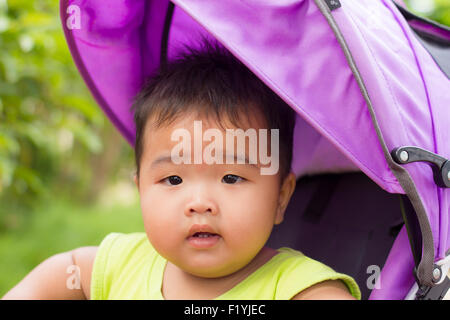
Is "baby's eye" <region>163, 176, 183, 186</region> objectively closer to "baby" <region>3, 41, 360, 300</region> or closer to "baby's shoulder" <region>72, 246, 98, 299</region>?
"baby" <region>3, 41, 360, 300</region>

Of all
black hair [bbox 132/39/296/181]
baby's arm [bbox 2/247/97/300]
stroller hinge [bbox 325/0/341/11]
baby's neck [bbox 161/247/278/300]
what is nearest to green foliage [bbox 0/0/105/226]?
baby's arm [bbox 2/247/97/300]

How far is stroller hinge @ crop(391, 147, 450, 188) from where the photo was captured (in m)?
0.96

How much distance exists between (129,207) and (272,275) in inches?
155

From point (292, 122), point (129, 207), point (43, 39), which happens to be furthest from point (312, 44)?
point (129, 207)

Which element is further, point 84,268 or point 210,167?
point 84,268

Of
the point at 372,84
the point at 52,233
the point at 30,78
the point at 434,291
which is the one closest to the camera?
the point at 372,84

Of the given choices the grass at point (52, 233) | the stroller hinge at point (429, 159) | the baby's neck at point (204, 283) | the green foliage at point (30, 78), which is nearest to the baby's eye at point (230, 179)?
the baby's neck at point (204, 283)

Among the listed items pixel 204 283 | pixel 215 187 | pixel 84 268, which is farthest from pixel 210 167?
pixel 84 268

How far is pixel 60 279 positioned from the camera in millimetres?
1361

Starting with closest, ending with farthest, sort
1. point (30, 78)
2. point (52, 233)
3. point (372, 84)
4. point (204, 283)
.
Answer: point (372, 84) < point (204, 283) < point (30, 78) < point (52, 233)

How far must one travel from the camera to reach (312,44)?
1007 millimetres

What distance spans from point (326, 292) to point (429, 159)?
12.5 inches

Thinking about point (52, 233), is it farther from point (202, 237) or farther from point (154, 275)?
point (202, 237)
